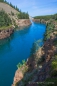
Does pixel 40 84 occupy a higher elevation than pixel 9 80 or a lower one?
higher

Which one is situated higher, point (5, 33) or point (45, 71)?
point (45, 71)

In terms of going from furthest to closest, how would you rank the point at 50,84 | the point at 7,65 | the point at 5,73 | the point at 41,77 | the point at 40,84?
the point at 7,65 → the point at 5,73 → the point at 41,77 → the point at 40,84 → the point at 50,84

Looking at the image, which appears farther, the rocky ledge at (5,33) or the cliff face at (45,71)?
the rocky ledge at (5,33)

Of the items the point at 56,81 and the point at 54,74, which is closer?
the point at 56,81

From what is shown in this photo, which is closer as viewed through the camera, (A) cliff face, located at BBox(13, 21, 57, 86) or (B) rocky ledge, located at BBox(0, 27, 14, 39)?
(A) cliff face, located at BBox(13, 21, 57, 86)

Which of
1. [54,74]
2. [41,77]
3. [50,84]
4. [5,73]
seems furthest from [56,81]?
[5,73]

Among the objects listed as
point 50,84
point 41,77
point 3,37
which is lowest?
point 3,37

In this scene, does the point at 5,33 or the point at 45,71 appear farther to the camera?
the point at 5,33

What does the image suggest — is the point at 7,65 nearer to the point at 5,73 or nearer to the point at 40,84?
the point at 5,73

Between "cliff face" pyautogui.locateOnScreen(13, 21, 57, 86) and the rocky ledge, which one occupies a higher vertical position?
"cliff face" pyautogui.locateOnScreen(13, 21, 57, 86)

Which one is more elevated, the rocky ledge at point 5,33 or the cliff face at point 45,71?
the cliff face at point 45,71

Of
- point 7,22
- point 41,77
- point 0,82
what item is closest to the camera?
point 41,77
